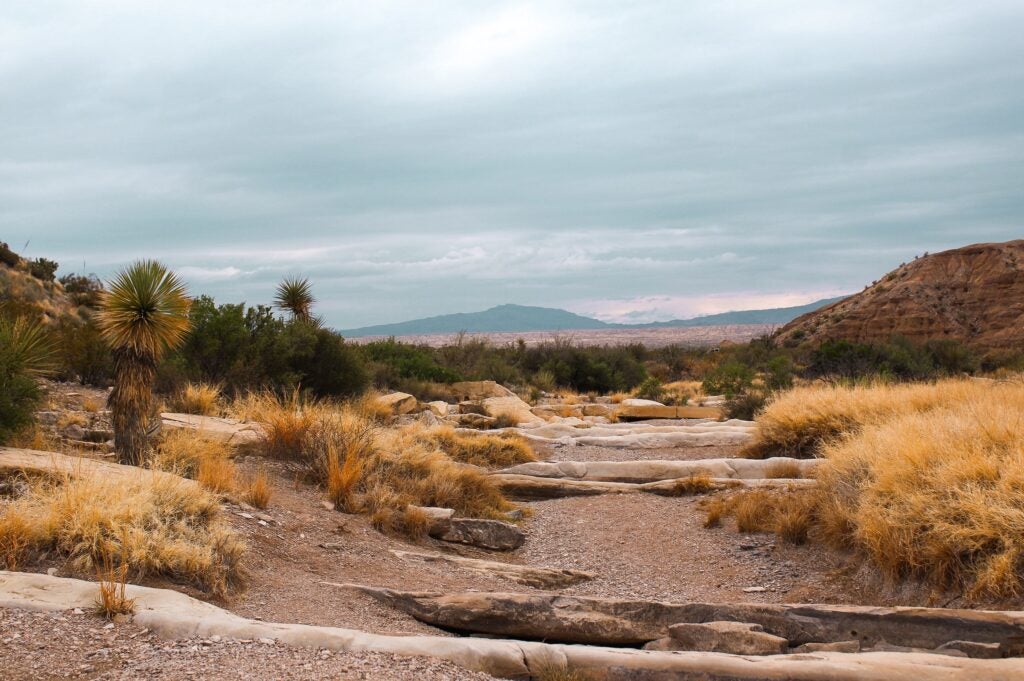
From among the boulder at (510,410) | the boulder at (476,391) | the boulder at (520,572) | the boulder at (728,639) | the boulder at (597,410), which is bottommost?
the boulder at (520,572)

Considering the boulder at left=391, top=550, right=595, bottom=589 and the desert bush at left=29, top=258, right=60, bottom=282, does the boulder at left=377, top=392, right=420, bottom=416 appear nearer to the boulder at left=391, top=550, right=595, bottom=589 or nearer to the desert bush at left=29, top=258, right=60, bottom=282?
the boulder at left=391, top=550, right=595, bottom=589

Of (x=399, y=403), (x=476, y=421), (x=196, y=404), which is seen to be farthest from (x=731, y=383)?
(x=196, y=404)

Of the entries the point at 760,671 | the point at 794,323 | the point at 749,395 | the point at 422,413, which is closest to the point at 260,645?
the point at 760,671

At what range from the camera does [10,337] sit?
10289mm

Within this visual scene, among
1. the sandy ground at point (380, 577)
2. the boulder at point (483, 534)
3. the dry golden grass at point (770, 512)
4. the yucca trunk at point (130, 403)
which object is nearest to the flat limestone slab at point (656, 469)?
the sandy ground at point (380, 577)

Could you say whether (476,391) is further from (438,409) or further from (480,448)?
(480,448)

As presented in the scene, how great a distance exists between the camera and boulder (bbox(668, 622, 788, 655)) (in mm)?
6215

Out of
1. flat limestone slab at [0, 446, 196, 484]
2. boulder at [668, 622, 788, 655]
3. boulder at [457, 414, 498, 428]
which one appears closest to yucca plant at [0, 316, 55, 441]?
flat limestone slab at [0, 446, 196, 484]

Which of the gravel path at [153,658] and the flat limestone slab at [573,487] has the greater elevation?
the gravel path at [153,658]

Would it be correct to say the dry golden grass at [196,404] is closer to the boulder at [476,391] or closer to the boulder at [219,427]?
the boulder at [219,427]

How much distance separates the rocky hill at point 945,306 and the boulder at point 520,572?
48121 millimetres

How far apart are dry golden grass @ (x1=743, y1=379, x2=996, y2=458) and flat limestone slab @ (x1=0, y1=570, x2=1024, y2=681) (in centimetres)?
800

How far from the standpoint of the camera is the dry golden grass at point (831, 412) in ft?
44.4

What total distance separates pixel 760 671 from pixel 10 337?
9331 mm
